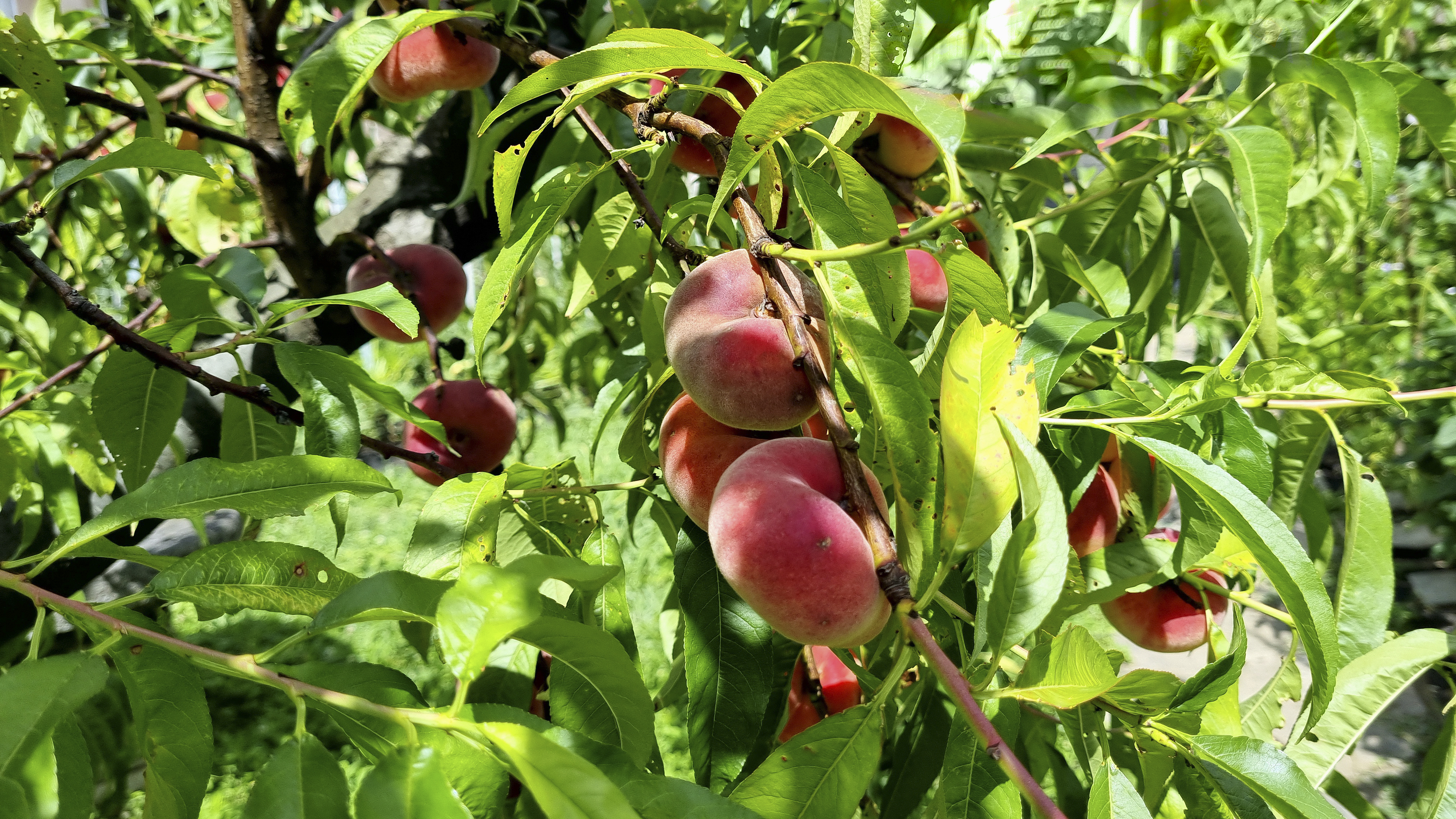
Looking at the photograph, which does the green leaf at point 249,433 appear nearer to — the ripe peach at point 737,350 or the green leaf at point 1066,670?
the ripe peach at point 737,350

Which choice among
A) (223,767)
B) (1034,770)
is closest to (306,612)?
(1034,770)

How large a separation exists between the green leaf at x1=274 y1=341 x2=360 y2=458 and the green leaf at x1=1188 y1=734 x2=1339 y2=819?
0.57 meters

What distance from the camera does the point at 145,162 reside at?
584 mm

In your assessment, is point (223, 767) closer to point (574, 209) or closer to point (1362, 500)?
point (574, 209)

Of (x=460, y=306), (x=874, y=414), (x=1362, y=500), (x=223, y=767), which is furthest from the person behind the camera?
(x=223, y=767)

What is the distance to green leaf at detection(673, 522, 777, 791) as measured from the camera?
21.2 inches

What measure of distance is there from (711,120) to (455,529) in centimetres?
50

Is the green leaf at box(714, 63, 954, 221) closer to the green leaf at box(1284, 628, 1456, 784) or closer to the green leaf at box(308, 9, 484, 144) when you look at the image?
the green leaf at box(308, 9, 484, 144)

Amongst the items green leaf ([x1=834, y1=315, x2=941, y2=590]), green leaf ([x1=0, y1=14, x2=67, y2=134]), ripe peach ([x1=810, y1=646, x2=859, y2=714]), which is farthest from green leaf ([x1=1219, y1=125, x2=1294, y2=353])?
green leaf ([x1=0, y1=14, x2=67, y2=134])

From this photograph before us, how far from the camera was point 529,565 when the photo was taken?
34 centimetres

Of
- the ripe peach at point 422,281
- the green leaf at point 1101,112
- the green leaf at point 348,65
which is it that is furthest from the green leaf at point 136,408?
the green leaf at point 1101,112

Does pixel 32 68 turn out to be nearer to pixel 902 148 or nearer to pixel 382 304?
pixel 382 304

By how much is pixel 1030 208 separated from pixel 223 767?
6.99 feet

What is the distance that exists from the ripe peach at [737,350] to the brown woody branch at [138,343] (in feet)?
0.96
